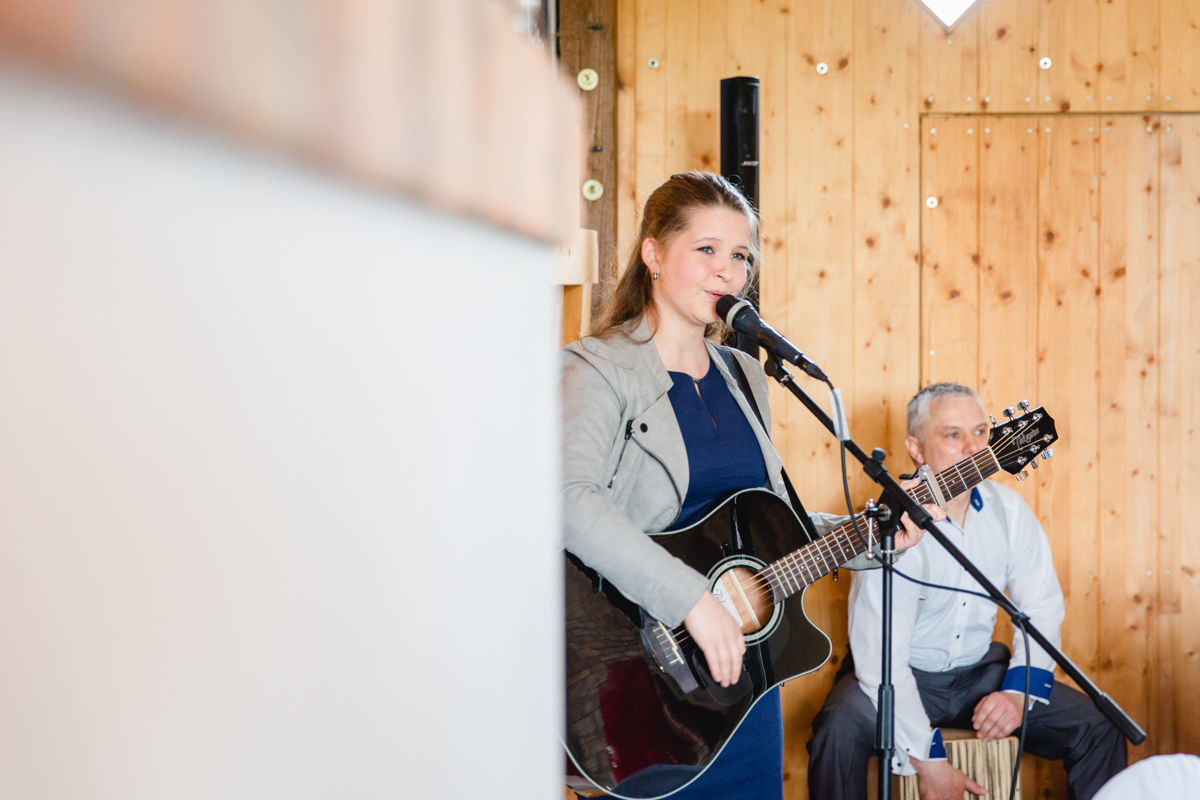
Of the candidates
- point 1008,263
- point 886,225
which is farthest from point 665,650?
point 1008,263

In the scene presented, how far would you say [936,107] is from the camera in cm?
296

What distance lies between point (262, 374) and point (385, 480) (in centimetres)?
4

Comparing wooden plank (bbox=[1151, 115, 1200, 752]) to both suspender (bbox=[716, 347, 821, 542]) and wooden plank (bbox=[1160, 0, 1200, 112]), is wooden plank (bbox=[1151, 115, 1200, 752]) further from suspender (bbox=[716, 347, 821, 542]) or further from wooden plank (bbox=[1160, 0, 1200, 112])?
suspender (bbox=[716, 347, 821, 542])

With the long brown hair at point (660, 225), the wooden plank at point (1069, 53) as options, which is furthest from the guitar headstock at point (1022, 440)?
the wooden plank at point (1069, 53)

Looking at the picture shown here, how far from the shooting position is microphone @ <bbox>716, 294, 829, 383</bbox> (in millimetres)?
1466

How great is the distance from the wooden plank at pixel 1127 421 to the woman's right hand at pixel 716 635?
6.85ft

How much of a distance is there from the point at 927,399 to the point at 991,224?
74 centimetres

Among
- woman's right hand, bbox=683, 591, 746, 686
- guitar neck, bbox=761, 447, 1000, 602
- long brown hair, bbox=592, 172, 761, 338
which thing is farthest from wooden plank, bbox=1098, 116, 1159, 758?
woman's right hand, bbox=683, 591, 746, 686

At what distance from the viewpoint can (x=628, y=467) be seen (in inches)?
62.1

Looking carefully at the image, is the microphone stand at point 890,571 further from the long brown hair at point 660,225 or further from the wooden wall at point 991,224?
the wooden wall at point 991,224

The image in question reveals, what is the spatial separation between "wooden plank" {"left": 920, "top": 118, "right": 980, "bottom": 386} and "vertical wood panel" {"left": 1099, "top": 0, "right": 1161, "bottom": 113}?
486 millimetres

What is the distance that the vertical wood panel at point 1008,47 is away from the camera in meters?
2.96

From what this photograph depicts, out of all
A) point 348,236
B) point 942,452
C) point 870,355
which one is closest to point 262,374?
point 348,236

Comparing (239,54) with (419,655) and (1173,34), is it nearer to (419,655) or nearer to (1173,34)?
(419,655)
